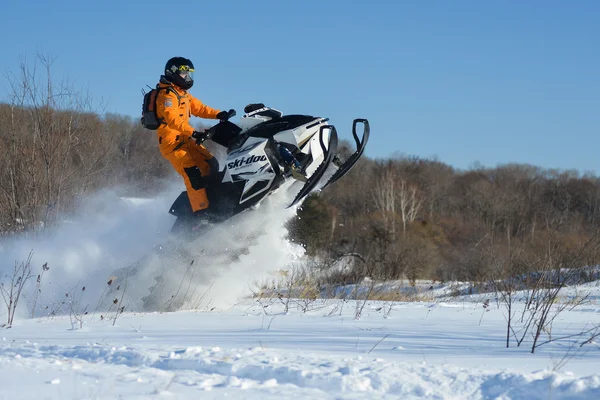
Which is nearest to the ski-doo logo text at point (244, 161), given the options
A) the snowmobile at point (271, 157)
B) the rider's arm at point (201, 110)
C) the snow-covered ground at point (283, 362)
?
the snowmobile at point (271, 157)

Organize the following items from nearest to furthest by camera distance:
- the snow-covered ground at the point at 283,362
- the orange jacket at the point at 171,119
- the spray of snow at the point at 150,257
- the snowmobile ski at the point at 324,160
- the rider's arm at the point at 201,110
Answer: the snow-covered ground at the point at 283,362, the snowmobile ski at the point at 324,160, the orange jacket at the point at 171,119, the spray of snow at the point at 150,257, the rider's arm at the point at 201,110

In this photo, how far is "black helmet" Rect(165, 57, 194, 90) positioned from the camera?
739 centimetres

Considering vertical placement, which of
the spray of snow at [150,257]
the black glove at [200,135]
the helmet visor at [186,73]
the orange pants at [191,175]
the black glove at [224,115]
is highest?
the helmet visor at [186,73]

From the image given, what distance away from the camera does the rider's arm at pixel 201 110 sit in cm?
786

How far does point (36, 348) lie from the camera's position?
4137 millimetres

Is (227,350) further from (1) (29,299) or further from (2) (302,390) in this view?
(1) (29,299)

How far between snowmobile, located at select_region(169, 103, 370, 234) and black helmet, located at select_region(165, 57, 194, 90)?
67cm

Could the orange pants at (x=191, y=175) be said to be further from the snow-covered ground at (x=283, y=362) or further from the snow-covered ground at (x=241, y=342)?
the snow-covered ground at (x=283, y=362)

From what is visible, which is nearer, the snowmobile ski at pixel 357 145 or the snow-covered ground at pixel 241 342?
the snow-covered ground at pixel 241 342

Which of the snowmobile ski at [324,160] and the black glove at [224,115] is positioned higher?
the black glove at [224,115]

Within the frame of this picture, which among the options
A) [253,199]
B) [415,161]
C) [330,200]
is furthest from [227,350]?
[415,161]

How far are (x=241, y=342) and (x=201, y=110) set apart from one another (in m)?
4.09

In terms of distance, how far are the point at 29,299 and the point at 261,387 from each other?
19.2 feet

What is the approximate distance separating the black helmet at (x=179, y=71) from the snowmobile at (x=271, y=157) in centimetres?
67
